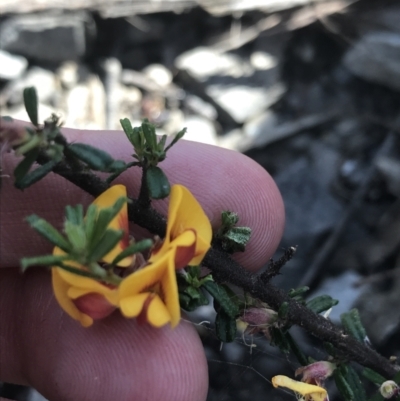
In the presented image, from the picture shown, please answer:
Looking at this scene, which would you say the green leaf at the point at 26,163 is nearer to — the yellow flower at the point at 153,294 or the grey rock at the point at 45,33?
the yellow flower at the point at 153,294

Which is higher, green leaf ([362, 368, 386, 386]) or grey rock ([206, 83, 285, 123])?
green leaf ([362, 368, 386, 386])

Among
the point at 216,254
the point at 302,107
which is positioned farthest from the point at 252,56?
the point at 216,254

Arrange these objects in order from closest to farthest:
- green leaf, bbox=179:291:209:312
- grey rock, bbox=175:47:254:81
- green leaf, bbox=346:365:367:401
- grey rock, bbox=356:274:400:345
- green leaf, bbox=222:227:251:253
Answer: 1. green leaf, bbox=179:291:209:312
2. green leaf, bbox=222:227:251:253
3. green leaf, bbox=346:365:367:401
4. grey rock, bbox=356:274:400:345
5. grey rock, bbox=175:47:254:81

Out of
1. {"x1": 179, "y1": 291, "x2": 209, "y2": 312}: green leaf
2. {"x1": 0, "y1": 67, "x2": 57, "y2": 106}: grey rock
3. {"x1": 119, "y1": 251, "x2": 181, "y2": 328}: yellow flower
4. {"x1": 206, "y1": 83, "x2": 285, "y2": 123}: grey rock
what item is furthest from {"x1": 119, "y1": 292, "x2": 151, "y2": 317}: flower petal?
{"x1": 0, "y1": 67, "x2": 57, "y2": 106}: grey rock

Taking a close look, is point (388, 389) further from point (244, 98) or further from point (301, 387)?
point (244, 98)

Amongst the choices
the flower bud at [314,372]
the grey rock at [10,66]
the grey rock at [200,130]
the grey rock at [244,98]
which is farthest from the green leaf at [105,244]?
the grey rock at [10,66]

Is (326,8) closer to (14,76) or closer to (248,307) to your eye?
(14,76)

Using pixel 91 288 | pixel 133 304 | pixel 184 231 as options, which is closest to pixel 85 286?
pixel 91 288

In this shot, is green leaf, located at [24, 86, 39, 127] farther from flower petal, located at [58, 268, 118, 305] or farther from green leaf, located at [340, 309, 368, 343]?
green leaf, located at [340, 309, 368, 343]
